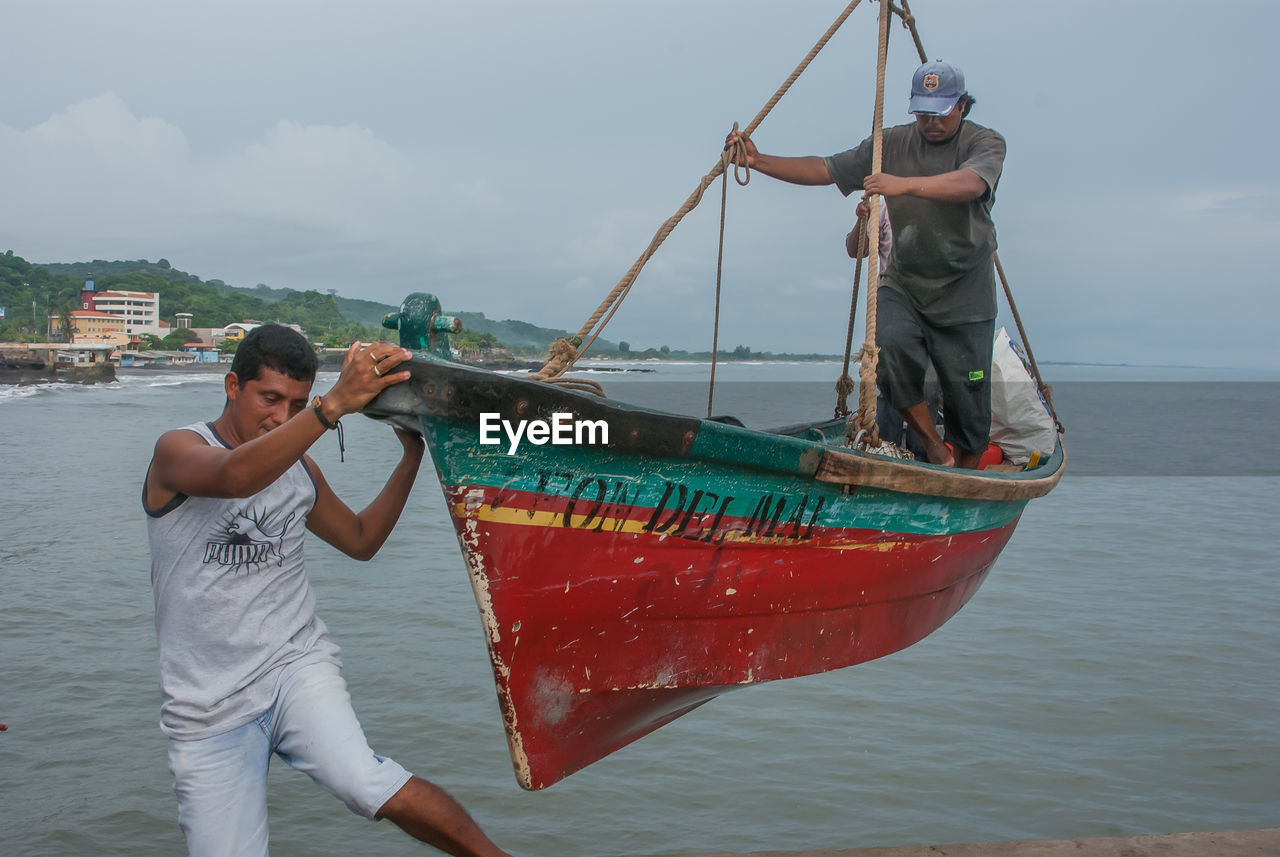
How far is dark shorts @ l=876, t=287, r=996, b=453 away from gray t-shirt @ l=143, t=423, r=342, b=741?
2826mm

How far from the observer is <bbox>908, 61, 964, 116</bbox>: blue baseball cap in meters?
4.18

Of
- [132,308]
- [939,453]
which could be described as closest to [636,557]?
[939,453]

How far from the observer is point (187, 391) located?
4762 centimetres

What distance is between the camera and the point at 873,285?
3801 millimetres

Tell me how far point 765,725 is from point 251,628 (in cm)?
370

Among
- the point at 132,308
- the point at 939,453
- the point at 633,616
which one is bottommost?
the point at 633,616

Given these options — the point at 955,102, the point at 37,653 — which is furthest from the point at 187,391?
the point at 955,102

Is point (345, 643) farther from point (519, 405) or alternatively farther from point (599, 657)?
→ point (519, 405)

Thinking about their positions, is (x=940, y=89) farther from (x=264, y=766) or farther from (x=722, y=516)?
(x=264, y=766)

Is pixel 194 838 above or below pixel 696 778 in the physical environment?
above

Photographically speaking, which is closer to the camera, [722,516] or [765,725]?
[722,516]

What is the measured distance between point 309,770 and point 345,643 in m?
4.42

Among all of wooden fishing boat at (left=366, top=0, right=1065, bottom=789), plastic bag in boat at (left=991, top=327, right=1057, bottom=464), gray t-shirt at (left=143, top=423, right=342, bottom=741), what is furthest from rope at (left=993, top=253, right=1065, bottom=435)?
gray t-shirt at (left=143, top=423, right=342, bottom=741)

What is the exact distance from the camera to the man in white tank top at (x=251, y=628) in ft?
7.62
